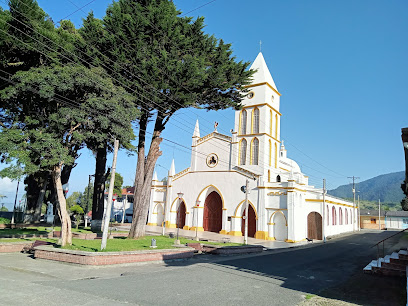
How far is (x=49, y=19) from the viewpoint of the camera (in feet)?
61.8

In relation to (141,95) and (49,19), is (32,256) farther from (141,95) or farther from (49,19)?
(49,19)

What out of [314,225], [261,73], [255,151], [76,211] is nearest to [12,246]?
[76,211]

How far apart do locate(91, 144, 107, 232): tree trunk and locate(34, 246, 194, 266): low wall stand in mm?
12634

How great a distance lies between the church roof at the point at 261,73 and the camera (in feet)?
115

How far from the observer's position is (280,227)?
29609 mm

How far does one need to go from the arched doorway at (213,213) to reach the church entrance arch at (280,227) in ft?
21.1

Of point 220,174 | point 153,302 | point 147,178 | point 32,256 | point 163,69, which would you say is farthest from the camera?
point 220,174

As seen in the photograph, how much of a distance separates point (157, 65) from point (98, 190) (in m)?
13.1

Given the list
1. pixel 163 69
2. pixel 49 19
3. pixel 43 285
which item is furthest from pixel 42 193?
pixel 43 285

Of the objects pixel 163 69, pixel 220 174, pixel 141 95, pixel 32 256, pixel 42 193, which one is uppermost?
pixel 163 69

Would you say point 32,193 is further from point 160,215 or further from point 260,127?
point 260,127

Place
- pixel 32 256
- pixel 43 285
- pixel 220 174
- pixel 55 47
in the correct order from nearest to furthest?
pixel 43 285
pixel 32 256
pixel 55 47
pixel 220 174

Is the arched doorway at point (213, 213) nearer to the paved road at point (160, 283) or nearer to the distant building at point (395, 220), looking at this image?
the paved road at point (160, 283)

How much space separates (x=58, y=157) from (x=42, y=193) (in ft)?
62.5
